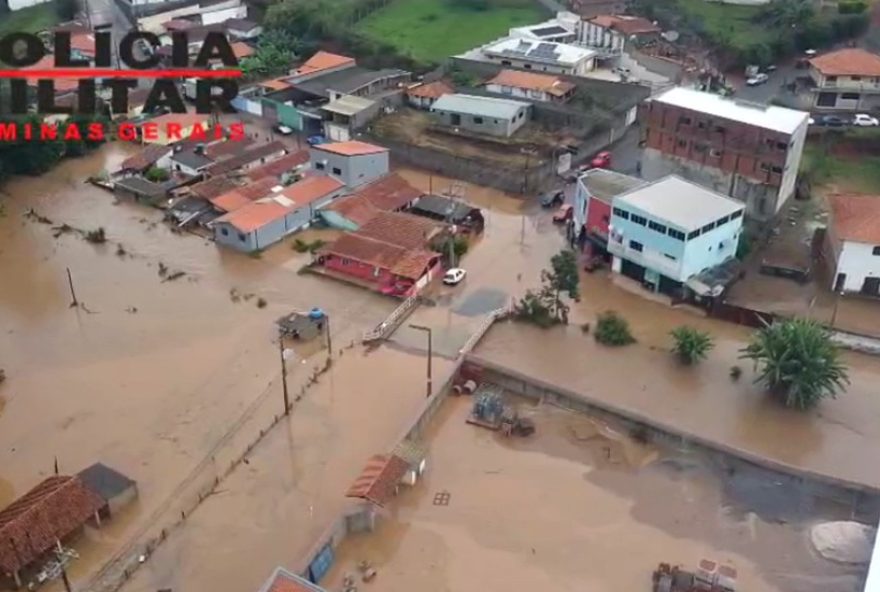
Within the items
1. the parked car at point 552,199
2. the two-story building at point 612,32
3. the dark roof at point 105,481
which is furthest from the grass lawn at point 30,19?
the dark roof at point 105,481

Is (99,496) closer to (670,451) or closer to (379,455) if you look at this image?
(379,455)

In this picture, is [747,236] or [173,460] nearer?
[173,460]

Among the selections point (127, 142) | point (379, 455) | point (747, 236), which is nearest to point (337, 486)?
point (379, 455)

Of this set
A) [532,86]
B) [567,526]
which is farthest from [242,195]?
[567,526]

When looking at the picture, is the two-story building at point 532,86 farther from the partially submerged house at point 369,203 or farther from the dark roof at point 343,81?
the partially submerged house at point 369,203

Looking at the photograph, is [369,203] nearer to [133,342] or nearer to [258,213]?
[258,213]

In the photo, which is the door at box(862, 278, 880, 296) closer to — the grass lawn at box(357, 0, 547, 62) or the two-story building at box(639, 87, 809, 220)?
the two-story building at box(639, 87, 809, 220)

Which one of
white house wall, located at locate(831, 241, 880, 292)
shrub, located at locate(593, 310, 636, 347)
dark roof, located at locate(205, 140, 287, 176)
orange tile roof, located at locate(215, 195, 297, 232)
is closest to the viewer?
shrub, located at locate(593, 310, 636, 347)

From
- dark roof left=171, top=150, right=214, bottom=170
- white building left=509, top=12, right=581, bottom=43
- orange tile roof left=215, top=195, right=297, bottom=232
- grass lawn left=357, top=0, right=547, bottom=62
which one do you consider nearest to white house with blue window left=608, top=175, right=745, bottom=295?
orange tile roof left=215, top=195, right=297, bottom=232
